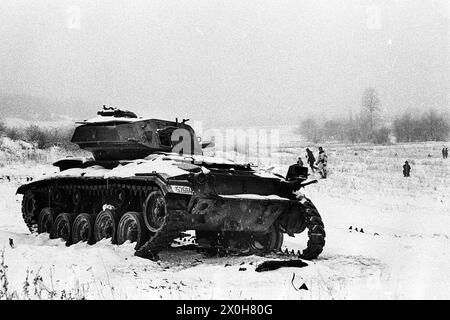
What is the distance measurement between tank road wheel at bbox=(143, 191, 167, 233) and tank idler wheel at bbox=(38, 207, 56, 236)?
402 cm

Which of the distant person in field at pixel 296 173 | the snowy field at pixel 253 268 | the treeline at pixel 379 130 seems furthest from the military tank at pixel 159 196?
the treeline at pixel 379 130

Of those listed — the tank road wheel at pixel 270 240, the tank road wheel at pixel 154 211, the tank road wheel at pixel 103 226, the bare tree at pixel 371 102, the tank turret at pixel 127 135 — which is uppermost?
the bare tree at pixel 371 102

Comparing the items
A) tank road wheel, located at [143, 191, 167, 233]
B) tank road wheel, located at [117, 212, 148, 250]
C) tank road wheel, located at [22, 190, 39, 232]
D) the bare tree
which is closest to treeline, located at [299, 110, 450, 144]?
the bare tree

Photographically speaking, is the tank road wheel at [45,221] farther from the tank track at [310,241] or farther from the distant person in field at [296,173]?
the distant person in field at [296,173]

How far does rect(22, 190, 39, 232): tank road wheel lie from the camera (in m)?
14.2

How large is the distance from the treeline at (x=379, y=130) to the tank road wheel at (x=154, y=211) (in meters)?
28.8

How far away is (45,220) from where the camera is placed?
14.0 m

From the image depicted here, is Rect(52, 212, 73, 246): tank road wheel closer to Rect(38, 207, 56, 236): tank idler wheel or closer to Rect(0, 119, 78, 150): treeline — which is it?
Rect(38, 207, 56, 236): tank idler wheel

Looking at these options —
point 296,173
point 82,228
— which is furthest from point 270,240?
point 82,228

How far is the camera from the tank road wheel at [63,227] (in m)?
12.8

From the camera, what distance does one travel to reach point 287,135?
42375 millimetres

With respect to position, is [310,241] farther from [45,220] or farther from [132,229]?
[45,220]

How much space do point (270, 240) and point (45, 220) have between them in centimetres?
553
